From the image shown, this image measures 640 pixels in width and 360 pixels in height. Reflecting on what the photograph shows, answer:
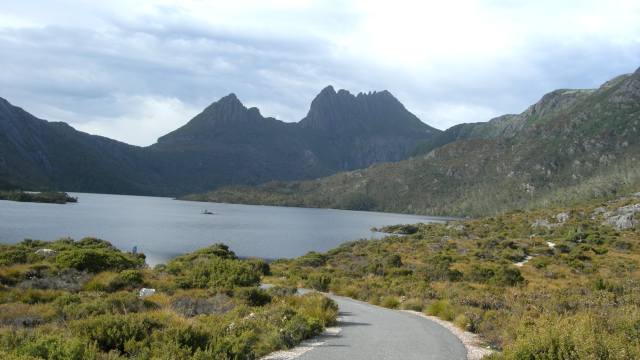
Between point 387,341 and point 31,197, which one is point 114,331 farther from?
point 31,197

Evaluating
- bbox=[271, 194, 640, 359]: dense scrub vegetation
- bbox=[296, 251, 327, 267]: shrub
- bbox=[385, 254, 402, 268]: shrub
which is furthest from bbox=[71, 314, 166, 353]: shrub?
bbox=[296, 251, 327, 267]: shrub

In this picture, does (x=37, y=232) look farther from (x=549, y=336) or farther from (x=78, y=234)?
(x=549, y=336)

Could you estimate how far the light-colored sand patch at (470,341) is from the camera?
40.1 ft

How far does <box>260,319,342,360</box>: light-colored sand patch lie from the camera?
35.3 feet

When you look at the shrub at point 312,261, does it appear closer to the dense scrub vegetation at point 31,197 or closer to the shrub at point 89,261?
the shrub at point 89,261

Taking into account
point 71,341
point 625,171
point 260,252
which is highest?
point 625,171

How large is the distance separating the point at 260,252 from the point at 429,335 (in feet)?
187

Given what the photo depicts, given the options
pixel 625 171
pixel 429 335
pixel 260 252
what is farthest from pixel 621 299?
pixel 625 171

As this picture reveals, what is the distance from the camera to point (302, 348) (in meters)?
11.8

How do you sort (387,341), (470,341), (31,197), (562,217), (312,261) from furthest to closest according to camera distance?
(31,197) → (562,217) → (312,261) → (470,341) → (387,341)

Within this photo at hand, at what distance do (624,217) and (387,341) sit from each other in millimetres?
72755

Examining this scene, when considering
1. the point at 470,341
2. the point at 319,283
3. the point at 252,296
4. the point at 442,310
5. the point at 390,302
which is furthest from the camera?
the point at 319,283

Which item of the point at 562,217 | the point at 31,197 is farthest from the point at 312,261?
the point at 31,197

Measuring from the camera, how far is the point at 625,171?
16288cm
